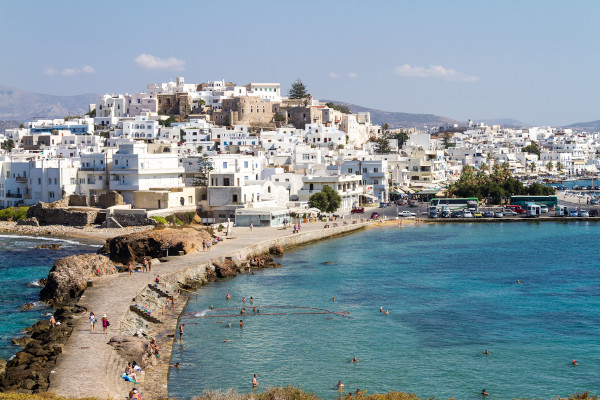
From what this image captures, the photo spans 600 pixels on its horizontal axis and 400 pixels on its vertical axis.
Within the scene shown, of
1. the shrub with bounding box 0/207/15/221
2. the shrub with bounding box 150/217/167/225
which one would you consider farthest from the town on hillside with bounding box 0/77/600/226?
the shrub with bounding box 0/207/15/221

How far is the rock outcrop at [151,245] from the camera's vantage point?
42281mm

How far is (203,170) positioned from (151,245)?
2186 centimetres

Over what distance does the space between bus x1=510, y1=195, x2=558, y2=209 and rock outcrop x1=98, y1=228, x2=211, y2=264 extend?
1598 inches

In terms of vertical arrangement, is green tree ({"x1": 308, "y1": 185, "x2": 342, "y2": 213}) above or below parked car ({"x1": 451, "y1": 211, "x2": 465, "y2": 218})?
above

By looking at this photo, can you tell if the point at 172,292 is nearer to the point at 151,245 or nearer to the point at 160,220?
the point at 151,245

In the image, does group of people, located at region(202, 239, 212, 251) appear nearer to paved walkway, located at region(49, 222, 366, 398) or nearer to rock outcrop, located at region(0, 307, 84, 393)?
paved walkway, located at region(49, 222, 366, 398)

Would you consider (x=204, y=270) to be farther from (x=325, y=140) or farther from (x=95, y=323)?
(x=325, y=140)

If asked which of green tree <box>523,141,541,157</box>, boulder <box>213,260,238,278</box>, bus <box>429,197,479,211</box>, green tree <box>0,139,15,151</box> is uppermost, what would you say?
green tree <box>523,141,541,157</box>

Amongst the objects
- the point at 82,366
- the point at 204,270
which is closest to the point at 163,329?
the point at 82,366

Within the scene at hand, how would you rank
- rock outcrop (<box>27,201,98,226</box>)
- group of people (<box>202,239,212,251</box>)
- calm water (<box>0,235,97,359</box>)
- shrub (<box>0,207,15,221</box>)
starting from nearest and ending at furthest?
1. calm water (<box>0,235,97,359</box>)
2. group of people (<box>202,239,212,251</box>)
3. rock outcrop (<box>27,201,98,226</box>)
4. shrub (<box>0,207,15,221</box>)

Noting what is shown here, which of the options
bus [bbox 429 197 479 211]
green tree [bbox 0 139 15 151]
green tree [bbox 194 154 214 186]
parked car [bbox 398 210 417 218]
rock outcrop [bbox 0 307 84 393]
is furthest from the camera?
green tree [bbox 0 139 15 151]

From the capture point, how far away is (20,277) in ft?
129

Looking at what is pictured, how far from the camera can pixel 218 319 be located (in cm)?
3023

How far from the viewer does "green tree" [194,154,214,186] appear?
207 feet
